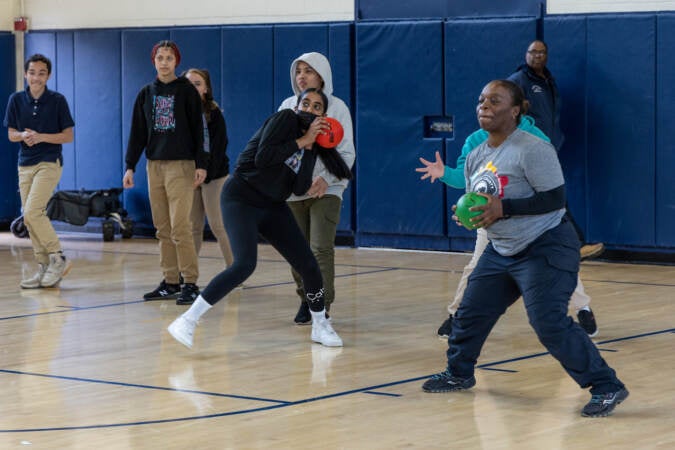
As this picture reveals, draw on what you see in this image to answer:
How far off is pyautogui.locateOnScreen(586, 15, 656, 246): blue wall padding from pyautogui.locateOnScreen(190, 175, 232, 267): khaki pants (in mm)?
3958

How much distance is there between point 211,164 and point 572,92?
4025 mm

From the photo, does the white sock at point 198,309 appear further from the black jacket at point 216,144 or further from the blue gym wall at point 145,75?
A: the blue gym wall at point 145,75

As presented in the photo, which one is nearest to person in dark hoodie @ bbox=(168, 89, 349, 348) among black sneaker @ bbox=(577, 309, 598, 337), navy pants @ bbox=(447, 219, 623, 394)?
black sneaker @ bbox=(577, 309, 598, 337)

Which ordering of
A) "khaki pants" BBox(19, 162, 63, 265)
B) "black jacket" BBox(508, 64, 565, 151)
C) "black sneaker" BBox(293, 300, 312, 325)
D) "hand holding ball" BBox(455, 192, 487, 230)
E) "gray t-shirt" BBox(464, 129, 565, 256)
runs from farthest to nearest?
"black jacket" BBox(508, 64, 565, 151) < "khaki pants" BBox(19, 162, 63, 265) < "black sneaker" BBox(293, 300, 312, 325) < "gray t-shirt" BBox(464, 129, 565, 256) < "hand holding ball" BBox(455, 192, 487, 230)

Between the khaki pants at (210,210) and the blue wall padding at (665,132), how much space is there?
428 cm

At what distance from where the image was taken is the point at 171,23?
1476cm

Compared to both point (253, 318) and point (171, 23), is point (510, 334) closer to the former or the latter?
point (253, 318)

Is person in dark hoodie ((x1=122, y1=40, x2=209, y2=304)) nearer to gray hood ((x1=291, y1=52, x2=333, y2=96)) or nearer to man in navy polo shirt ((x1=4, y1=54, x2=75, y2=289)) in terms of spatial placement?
man in navy polo shirt ((x1=4, y1=54, x2=75, y2=289))

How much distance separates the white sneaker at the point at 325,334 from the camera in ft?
24.7

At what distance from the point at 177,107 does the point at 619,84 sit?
4.66m

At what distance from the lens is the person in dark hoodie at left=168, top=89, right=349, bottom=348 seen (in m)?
7.30

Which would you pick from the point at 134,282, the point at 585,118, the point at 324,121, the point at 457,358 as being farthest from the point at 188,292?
the point at 585,118

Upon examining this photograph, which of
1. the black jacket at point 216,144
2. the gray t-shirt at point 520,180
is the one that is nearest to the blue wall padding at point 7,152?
the black jacket at point 216,144

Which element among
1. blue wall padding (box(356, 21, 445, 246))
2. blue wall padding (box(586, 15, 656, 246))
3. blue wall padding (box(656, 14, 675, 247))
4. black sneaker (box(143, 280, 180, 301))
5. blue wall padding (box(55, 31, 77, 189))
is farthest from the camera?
blue wall padding (box(55, 31, 77, 189))
